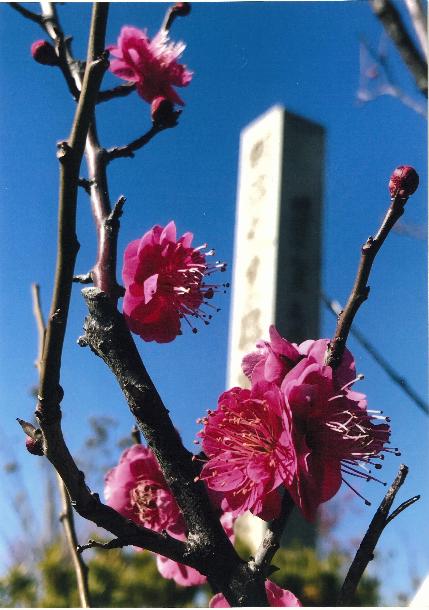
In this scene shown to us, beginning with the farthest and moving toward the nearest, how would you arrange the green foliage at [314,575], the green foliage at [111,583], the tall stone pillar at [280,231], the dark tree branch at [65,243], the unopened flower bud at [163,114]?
the tall stone pillar at [280,231] → the green foliage at [314,575] → the green foliage at [111,583] → the unopened flower bud at [163,114] → the dark tree branch at [65,243]

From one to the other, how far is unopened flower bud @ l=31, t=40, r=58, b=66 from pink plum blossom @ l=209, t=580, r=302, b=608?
16.0 inches

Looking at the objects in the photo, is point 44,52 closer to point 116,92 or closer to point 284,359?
point 116,92

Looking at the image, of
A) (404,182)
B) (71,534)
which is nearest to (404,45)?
(404,182)

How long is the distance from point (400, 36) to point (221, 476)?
295 mm

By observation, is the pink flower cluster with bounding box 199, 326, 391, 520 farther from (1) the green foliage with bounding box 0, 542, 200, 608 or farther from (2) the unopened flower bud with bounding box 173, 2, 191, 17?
(1) the green foliage with bounding box 0, 542, 200, 608

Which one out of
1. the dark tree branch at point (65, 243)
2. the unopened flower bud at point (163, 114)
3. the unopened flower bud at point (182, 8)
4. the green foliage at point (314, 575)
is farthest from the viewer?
the green foliage at point (314, 575)

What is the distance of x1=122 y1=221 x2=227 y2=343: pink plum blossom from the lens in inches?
16.6

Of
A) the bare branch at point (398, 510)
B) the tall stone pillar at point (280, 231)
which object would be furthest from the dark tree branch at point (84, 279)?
the tall stone pillar at point (280, 231)

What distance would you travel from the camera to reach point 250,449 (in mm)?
361

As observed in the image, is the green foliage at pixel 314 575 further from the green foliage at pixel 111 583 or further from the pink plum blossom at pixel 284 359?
the pink plum blossom at pixel 284 359

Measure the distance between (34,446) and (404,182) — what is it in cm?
21

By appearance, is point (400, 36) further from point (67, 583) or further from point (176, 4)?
point (67, 583)

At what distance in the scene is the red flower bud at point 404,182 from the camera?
1.01 ft

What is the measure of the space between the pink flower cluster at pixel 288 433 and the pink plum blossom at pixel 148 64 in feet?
1.11
